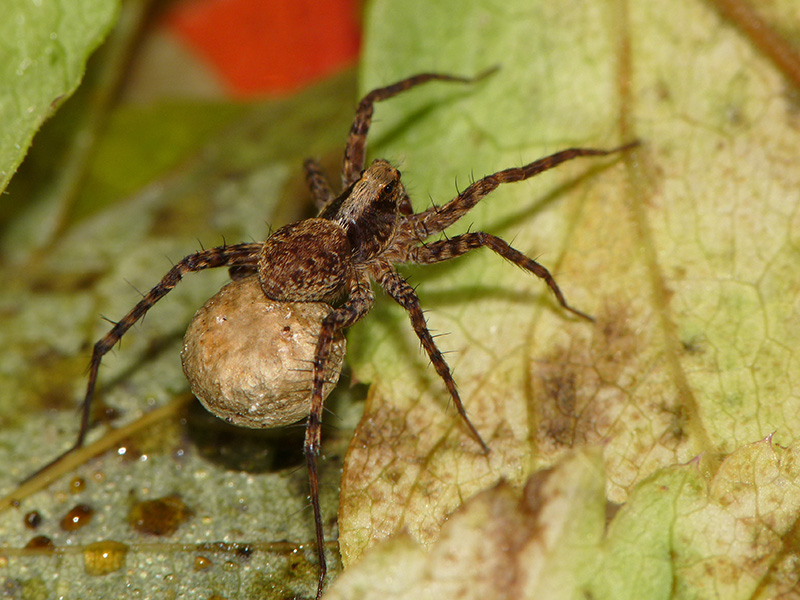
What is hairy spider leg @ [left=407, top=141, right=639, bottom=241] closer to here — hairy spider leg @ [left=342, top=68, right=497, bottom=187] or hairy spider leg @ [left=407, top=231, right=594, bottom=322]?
hairy spider leg @ [left=407, top=231, right=594, bottom=322]

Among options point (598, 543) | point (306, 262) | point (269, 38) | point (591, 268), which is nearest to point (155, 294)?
point (306, 262)

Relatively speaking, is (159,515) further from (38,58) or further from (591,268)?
(591,268)

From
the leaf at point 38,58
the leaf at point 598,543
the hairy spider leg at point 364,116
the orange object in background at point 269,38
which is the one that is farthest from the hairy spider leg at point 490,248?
the orange object in background at point 269,38

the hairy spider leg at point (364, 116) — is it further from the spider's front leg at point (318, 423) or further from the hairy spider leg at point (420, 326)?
the spider's front leg at point (318, 423)

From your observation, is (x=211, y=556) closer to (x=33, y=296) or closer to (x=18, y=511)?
(x=18, y=511)

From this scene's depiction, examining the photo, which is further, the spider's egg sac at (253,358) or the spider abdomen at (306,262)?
the spider abdomen at (306,262)

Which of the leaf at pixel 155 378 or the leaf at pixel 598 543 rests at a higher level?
the leaf at pixel 155 378

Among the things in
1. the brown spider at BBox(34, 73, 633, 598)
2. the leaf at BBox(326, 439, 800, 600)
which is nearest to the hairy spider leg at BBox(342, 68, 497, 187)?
the brown spider at BBox(34, 73, 633, 598)
